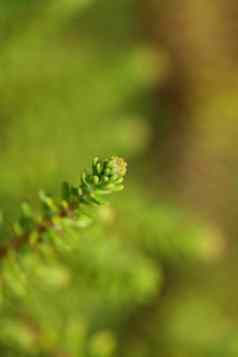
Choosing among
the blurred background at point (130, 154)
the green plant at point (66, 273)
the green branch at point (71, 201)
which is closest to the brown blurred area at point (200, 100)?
the blurred background at point (130, 154)

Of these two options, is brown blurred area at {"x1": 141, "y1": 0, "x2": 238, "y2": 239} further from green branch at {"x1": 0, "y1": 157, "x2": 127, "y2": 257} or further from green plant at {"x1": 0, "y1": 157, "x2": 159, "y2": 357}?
green branch at {"x1": 0, "y1": 157, "x2": 127, "y2": 257}

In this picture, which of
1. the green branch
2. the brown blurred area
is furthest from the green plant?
the brown blurred area

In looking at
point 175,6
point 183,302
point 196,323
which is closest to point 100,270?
point 196,323

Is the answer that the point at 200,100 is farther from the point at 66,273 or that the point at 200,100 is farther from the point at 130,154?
the point at 66,273

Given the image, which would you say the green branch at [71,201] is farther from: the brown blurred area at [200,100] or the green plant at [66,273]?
the brown blurred area at [200,100]

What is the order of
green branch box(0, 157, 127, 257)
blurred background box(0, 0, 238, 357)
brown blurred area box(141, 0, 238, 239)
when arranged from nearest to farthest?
green branch box(0, 157, 127, 257) → blurred background box(0, 0, 238, 357) → brown blurred area box(141, 0, 238, 239)

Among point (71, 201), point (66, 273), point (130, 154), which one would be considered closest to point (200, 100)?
Result: point (130, 154)

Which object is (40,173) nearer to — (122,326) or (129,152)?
(129,152)
